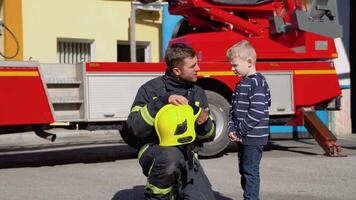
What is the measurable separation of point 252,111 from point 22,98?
4.46 m

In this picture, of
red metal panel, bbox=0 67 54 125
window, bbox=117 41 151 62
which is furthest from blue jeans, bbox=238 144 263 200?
window, bbox=117 41 151 62

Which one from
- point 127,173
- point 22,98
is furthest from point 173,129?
point 22,98

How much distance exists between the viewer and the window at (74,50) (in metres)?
17.2

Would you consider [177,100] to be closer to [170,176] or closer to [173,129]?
[173,129]

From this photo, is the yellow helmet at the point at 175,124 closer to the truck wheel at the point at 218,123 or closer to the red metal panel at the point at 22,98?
the red metal panel at the point at 22,98

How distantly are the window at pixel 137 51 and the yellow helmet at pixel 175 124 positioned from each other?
13730 millimetres

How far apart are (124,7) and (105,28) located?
0.87m

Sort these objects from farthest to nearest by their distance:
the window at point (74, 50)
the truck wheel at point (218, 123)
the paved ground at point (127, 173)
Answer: the window at point (74, 50)
the truck wheel at point (218, 123)
the paved ground at point (127, 173)

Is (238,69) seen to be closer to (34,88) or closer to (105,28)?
(34,88)

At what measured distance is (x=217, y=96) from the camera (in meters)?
10.2

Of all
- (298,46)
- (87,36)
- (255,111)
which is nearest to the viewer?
(255,111)

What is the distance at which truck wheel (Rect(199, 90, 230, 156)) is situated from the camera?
10.1 meters

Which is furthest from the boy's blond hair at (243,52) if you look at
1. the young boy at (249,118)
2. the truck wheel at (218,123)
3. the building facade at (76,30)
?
the building facade at (76,30)

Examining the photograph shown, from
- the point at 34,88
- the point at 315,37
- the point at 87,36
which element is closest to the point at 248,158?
the point at 34,88
